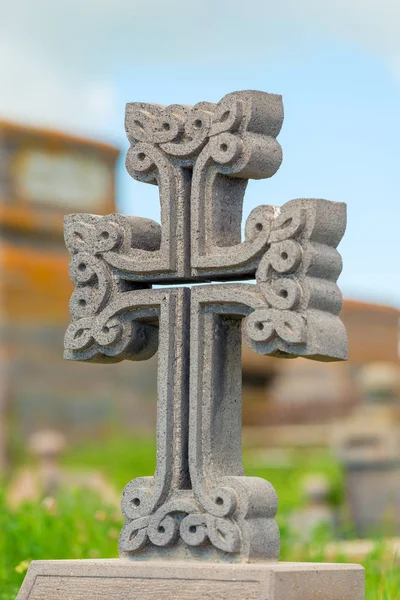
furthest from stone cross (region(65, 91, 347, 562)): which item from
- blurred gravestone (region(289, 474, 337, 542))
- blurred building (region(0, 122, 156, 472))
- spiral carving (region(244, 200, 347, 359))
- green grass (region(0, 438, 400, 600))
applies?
blurred building (region(0, 122, 156, 472))

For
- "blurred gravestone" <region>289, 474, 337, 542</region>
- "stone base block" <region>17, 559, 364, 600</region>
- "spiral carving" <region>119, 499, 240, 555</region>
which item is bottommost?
"blurred gravestone" <region>289, 474, 337, 542</region>

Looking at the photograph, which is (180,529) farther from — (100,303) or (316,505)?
(316,505)

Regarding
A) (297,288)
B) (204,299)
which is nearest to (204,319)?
(204,299)

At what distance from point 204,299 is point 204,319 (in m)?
0.07

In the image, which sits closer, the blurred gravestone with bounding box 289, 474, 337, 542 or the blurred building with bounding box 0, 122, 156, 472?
the blurred gravestone with bounding box 289, 474, 337, 542

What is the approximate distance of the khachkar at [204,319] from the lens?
3.90 metres

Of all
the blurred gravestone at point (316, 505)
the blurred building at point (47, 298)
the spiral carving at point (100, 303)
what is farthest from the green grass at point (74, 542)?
the blurred building at point (47, 298)

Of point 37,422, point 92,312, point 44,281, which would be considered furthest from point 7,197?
point 92,312

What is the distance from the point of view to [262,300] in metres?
3.98

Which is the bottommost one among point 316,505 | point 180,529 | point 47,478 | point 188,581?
point 316,505

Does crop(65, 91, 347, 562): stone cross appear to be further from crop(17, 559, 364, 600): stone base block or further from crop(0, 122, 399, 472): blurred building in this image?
crop(0, 122, 399, 472): blurred building

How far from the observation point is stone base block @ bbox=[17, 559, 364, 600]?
12.3 ft

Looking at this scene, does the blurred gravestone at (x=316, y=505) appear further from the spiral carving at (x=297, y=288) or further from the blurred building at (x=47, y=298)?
the spiral carving at (x=297, y=288)

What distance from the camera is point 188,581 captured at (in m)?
3.86
